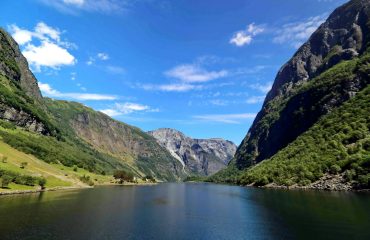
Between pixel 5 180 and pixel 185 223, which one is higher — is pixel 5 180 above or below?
above

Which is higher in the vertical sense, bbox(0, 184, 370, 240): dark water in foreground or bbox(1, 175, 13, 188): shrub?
bbox(1, 175, 13, 188): shrub

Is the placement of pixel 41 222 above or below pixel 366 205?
below

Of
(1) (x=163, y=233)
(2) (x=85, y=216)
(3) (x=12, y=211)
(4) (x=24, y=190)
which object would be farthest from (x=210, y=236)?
(4) (x=24, y=190)

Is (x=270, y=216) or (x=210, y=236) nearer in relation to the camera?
(x=210, y=236)

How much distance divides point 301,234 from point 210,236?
20704mm

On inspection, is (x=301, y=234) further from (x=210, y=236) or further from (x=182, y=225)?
(x=182, y=225)

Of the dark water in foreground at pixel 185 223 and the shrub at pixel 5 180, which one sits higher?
the shrub at pixel 5 180

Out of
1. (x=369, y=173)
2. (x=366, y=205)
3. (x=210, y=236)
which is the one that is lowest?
(x=210, y=236)

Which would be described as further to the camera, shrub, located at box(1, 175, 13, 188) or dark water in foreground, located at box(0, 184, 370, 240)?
shrub, located at box(1, 175, 13, 188)

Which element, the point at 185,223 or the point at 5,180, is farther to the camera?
the point at 5,180

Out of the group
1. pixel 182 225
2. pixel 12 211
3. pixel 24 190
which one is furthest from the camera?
pixel 24 190

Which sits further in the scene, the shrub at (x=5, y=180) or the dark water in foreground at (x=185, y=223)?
the shrub at (x=5, y=180)

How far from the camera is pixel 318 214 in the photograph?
350ft

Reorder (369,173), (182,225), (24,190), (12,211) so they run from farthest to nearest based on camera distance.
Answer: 1. (369,173)
2. (24,190)
3. (12,211)
4. (182,225)
